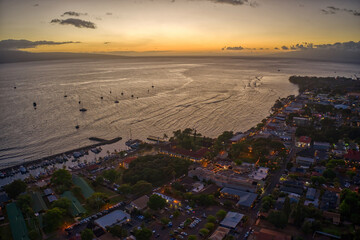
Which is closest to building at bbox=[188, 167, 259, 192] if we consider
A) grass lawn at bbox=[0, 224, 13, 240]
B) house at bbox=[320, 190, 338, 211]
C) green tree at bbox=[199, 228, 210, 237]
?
house at bbox=[320, 190, 338, 211]

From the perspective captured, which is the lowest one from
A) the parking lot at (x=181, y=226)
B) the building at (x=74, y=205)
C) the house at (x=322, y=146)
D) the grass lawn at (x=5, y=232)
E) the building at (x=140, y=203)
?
the grass lawn at (x=5, y=232)

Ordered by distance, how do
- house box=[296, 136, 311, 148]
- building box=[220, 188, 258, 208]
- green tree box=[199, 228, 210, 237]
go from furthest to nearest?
house box=[296, 136, 311, 148] < building box=[220, 188, 258, 208] < green tree box=[199, 228, 210, 237]

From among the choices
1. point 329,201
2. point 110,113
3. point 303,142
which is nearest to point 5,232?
point 329,201

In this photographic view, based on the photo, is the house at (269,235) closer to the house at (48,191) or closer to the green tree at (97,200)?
the green tree at (97,200)

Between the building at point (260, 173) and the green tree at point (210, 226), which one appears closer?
the green tree at point (210, 226)

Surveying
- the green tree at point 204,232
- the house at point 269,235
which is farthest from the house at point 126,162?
the house at point 269,235

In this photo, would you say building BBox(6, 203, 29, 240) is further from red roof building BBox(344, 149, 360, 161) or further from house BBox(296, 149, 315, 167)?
red roof building BBox(344, 149, 360, 161)

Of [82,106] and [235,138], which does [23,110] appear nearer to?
[82,106]
